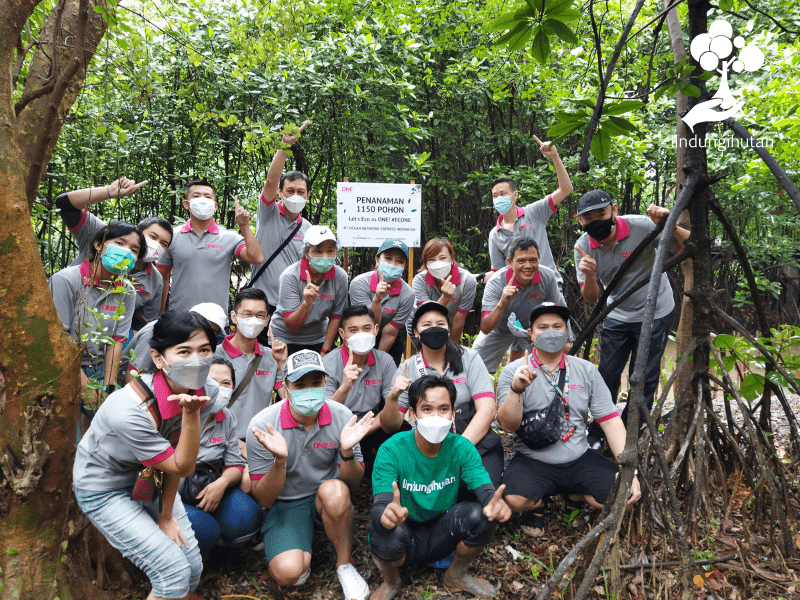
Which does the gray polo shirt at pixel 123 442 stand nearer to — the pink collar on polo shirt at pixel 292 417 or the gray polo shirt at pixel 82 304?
the pink collar on polo shirt at pixel 292 417

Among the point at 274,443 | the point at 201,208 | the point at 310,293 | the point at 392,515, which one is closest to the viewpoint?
the point at 392,515

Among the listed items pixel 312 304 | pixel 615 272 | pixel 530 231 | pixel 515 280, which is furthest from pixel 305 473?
pixel 530 231

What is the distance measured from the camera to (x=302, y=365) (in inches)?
128

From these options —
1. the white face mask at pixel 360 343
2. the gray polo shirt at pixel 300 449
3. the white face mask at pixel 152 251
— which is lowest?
the gray polo shirt at pixel 300 449

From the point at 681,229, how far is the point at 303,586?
3237mm

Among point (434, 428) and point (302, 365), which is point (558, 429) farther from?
point (302, 365)

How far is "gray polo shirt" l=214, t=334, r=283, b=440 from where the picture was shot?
375 cm

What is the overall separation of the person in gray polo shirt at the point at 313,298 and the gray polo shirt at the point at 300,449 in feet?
3.44

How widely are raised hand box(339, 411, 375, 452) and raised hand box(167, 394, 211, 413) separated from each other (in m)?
0.95

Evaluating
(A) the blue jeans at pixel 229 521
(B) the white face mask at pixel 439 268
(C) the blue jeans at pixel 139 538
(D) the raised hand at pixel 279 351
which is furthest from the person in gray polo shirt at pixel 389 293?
(C) the blue jeans at pixel 139 538

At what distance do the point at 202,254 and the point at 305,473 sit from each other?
2.05 m

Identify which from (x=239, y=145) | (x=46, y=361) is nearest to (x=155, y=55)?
(x=239, y=145)

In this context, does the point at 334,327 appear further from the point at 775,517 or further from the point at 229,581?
the point at 775,517

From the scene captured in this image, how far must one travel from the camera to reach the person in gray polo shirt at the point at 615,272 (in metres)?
4.09
